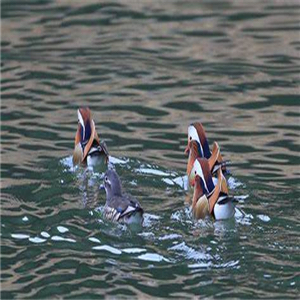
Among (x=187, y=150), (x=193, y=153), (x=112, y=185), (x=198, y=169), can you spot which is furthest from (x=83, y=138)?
(x=198, y=169)

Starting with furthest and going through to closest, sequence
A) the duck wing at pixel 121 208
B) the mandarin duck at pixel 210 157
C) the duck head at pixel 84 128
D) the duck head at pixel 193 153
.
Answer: the duck head at pixel 84 128 < the duck head at pixel 193 153 < the mandarin duck at pixel 210 157 < the duck wing at pixel 121 208

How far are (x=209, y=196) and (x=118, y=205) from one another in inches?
35.3

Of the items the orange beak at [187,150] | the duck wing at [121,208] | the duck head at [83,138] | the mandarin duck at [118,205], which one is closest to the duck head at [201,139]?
the orange beak at [187,150]

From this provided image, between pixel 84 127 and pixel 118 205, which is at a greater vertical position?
pixel 84 127

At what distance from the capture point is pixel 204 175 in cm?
1155

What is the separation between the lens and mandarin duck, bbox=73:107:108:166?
12805mm

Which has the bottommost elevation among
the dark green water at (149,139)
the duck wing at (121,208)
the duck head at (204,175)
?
the dark green water at (149,139)

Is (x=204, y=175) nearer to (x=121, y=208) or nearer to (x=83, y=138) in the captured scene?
(x=121, y=208)

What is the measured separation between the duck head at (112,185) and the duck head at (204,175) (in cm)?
79

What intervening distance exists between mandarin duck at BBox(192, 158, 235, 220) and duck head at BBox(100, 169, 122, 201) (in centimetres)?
76

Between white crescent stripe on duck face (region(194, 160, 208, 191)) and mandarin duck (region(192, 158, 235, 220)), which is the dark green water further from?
white crescent stripe on duck face (region(194, 160, 208, 191))

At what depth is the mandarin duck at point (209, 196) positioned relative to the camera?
1116 centimetres

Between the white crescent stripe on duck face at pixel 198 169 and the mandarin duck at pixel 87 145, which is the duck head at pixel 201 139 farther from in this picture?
the mandarin duck at pixel 87 145

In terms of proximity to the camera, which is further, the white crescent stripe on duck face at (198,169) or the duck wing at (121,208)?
the white crescent stripe on duck face at (198,169)
